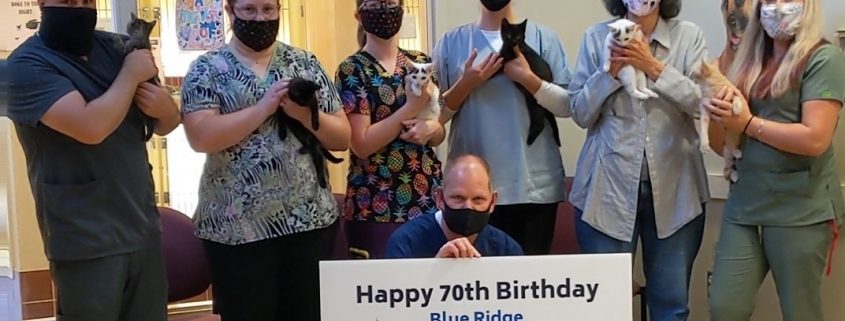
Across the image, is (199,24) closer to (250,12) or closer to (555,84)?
(250,12)

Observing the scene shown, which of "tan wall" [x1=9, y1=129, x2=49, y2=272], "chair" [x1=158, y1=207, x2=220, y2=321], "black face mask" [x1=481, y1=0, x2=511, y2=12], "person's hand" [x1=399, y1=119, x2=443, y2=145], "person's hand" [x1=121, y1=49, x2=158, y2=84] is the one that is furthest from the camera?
"tan wall" [x1=9, y1=129, x2=49, y2=272]

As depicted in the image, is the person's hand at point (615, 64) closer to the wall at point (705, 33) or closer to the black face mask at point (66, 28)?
the wall at point (705, 33)

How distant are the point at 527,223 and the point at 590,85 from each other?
1.50ft

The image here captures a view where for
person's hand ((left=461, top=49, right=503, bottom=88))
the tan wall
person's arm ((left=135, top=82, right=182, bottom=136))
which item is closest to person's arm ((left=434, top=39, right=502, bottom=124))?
person's hand ((left=461, top=49, right=503, bottom=88))

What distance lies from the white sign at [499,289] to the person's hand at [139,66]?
0.60m

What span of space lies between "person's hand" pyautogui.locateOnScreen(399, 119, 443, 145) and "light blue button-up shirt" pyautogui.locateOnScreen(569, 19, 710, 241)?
0.42 m

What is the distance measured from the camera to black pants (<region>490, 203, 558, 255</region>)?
246 cm

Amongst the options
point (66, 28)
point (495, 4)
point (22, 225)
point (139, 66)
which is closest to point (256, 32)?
point (139, 66)

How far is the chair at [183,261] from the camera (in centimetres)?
265

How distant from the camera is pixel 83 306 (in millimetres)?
1830

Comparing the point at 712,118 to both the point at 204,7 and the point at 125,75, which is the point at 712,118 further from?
the point at 204,7

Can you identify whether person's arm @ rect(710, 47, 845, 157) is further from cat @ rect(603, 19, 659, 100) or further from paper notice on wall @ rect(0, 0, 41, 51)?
paper notice on wall @ rect(0, 0, 41, 51)

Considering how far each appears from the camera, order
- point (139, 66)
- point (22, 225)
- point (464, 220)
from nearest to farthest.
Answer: point (139, 66) → point (464, 220) → point (22, 225)

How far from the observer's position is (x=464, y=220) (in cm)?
199
